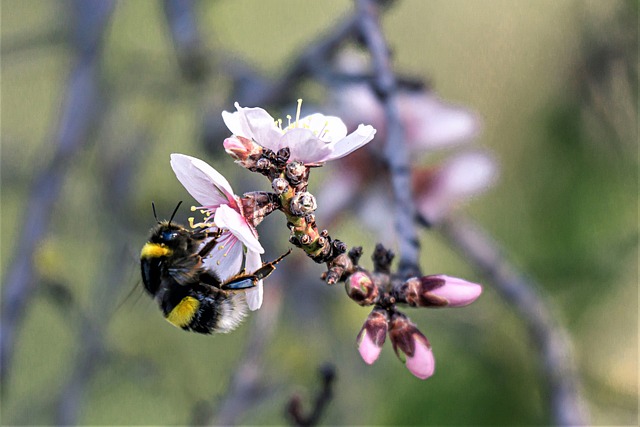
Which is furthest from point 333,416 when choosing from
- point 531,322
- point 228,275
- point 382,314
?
point 382,314

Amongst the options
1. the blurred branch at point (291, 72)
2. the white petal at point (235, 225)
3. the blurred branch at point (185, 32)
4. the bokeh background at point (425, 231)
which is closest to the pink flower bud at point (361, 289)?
the white petal at point (235, 225)

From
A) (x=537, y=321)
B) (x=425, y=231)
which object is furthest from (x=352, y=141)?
(x=425, y=231)

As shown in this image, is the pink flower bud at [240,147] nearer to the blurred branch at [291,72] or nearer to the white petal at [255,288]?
the white petal at [255,288]

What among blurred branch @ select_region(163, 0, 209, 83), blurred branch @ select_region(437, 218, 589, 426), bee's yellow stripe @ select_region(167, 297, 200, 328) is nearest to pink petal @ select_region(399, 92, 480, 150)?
blurred branch @ select_region(437, 218, 589, 426)

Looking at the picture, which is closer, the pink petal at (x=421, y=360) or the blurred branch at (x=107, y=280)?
the pink petal at (x=421, y=360)

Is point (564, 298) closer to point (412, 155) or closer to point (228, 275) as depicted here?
point (412, 155)

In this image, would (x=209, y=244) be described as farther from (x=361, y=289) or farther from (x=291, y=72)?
(x=291, y=72)

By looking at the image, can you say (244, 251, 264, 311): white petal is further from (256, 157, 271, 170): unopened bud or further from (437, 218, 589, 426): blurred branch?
(437, 218, 589, 426): blurred branch
